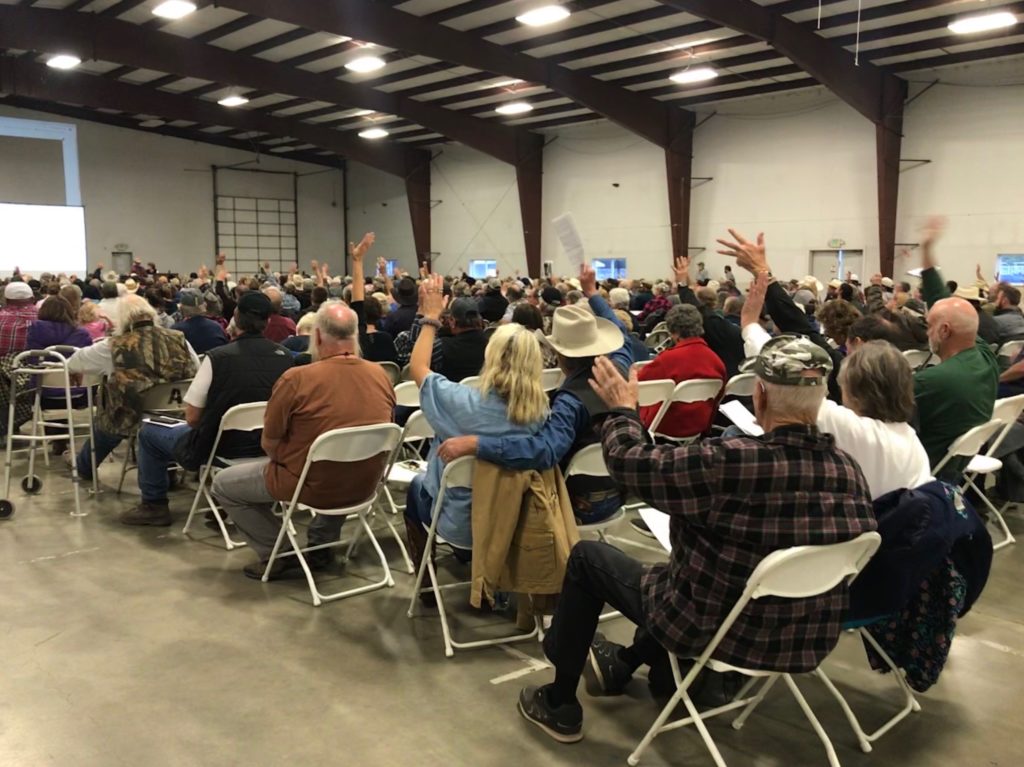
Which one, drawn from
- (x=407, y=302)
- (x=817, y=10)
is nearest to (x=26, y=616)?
(x=407, y=302)

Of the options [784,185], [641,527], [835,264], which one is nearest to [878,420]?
[641,527]

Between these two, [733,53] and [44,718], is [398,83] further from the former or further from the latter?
[44,718]

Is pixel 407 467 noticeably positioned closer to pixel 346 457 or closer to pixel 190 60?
pixel 346 457

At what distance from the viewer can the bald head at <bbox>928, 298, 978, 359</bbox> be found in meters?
3.53

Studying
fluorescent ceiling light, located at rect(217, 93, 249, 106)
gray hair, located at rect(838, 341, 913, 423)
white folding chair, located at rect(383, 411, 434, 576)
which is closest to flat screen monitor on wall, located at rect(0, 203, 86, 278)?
fluorescent ceiling light, located at rect(217, 93, 249, 106)

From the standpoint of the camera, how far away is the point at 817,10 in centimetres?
1116

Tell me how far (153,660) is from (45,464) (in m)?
3.42

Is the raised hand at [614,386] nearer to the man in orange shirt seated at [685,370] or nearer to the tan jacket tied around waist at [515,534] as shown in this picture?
the tan jacket tied around waist at [515,534]

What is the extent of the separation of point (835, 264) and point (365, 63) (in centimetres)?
944

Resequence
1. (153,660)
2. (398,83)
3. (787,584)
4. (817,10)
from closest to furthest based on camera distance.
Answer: (787,584)
(153,660)
(817,10)
(398,83)

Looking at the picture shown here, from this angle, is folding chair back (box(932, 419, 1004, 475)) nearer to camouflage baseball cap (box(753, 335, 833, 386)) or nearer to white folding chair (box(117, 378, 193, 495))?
camouflage baseball cap (box(753, 335, 833, 386))

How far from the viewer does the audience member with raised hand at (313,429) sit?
3.44 metres

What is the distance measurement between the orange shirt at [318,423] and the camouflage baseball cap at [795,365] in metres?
2.00

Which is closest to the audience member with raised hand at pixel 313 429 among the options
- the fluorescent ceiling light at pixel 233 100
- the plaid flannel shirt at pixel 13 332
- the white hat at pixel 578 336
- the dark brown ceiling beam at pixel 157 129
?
the white hat at pixel 578 336
